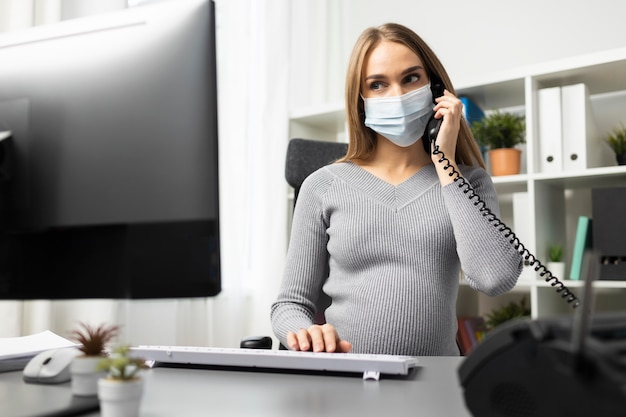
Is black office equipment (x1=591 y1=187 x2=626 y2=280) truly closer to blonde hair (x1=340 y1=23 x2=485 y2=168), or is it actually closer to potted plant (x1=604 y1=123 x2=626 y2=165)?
potted plant (x1=604 y1=123 x2=626 y2=165)

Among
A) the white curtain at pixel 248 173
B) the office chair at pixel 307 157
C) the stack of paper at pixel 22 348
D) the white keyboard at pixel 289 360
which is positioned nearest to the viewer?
the white keyboard at pixel 289 360

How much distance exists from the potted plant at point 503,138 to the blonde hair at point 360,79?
651 millimetres

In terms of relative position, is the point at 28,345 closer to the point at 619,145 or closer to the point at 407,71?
the point at 407,71

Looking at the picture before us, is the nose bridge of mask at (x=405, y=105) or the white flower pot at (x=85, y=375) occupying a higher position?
the nose bridge of mask at (x=405, y=105)

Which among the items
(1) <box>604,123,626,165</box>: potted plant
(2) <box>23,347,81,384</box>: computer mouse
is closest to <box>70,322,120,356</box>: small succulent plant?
(2) <box>23,347,81,384</box>: computer mouse

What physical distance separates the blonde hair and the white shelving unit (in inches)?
23.8

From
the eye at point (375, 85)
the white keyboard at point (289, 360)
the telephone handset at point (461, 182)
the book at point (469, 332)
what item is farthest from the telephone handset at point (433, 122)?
the book at point (469, 332)

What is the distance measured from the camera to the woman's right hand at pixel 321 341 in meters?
0.92

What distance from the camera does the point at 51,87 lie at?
0.63 meters

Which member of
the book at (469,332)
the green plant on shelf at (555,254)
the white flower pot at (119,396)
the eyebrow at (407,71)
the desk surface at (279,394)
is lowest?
the book at (469,332)

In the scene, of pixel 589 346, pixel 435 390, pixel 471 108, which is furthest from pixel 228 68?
pixel 589 346

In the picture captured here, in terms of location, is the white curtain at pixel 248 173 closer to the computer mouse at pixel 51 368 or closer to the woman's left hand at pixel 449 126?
the woman's left hand at pixel 449 126

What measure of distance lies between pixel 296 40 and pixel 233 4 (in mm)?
416

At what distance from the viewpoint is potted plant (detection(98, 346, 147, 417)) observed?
18.4 inches
